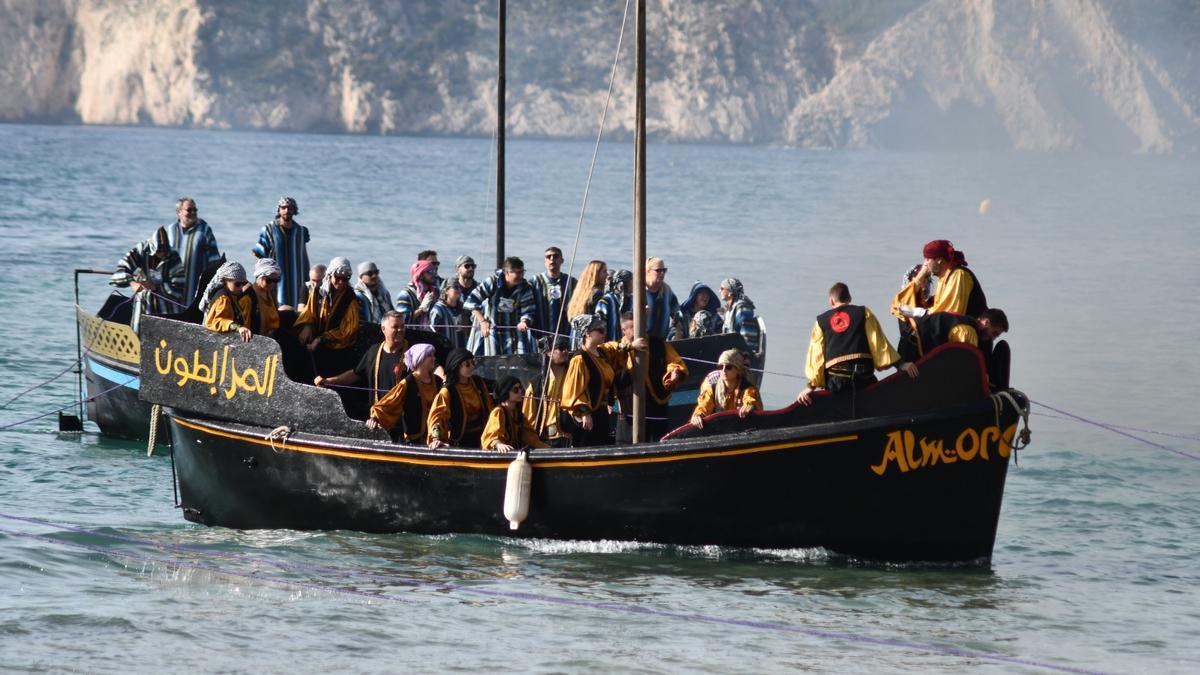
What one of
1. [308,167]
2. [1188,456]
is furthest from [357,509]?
[308,167]

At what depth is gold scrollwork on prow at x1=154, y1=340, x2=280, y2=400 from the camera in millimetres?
12836

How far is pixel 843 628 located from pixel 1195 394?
47.0 ft

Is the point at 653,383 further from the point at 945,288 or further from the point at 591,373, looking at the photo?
the point at 945,288

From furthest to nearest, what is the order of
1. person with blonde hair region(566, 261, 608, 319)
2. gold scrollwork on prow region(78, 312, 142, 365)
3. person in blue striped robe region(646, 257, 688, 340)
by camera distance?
gold scrollwork on prow region(78, 312, 142, 365)
person in blue striped robe region(646, 257, 688, 340)
person with blonde hair region(566, 261, 608, 319)

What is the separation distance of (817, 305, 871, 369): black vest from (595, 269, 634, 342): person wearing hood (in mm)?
3335

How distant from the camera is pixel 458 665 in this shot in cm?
1030

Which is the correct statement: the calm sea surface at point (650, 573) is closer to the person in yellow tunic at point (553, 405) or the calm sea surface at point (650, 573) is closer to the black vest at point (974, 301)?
the person in yellow tunic at point (553, 405)

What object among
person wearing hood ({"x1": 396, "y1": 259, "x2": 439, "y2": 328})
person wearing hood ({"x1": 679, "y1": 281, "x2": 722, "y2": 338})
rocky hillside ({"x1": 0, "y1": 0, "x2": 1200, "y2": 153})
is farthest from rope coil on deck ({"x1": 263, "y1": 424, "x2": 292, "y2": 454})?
rocky hillside ({"x1": 0, "y1": 0, "x2": 1200, "y2": 153})

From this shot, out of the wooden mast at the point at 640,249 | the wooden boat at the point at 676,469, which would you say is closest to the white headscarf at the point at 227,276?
the wooden boat at the point at 676,469

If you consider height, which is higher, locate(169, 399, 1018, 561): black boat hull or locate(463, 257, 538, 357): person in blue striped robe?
locate(463, 257, 538, 357): person in blue striped robe

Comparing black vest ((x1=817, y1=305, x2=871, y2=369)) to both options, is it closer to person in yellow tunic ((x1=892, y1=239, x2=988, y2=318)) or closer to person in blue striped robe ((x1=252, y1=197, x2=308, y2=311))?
person in yellow tunic ((x1=892, y1=239, x2=988, y2=318))

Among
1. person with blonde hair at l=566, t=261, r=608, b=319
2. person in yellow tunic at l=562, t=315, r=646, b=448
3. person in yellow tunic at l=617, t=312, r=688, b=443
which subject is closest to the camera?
person in yellow tunic at l=562, t=315, r=646, b=448

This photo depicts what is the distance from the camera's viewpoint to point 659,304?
51.1 feet

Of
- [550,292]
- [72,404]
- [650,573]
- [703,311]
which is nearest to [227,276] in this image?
[550,292]
